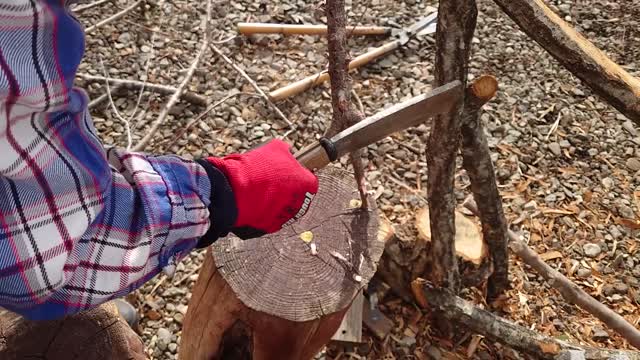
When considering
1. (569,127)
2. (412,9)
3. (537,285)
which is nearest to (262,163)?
(537,285)

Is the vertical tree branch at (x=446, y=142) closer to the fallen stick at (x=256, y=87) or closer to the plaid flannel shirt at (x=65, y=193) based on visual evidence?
the plaid flannel shirt at (x=65, y=193)

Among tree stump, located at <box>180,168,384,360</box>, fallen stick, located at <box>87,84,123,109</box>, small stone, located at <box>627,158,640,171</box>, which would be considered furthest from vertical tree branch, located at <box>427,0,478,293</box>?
fallen stick, located at <box>87,84,123,109</box>

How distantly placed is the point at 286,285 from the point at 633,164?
2027 millimetres

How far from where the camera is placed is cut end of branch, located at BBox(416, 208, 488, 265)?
233 cm

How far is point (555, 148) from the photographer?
3045 mm

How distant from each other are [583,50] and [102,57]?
2.72 meters

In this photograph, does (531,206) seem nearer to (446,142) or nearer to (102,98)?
(446,142)

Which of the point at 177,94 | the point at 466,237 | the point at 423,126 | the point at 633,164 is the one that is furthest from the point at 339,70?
the point at 633,164

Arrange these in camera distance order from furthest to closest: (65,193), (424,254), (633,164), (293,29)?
(293,29), (633,164), (424,254), (65,193)

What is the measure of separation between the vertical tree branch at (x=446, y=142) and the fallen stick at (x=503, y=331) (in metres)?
0.05

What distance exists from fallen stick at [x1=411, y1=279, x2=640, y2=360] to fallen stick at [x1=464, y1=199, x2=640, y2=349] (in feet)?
0.77

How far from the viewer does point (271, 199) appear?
1.41 m

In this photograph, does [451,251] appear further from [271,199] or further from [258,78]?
[258,78]

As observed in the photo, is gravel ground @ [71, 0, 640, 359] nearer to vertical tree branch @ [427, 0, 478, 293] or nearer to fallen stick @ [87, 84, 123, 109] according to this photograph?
fallen stick @ [87, 84, 123, 109]
